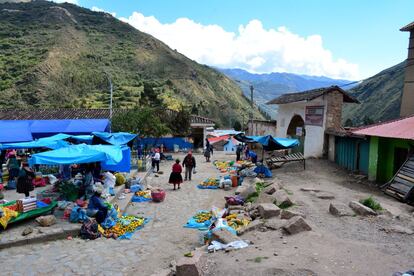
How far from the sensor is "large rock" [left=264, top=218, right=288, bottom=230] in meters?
8.14

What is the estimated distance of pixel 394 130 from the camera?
13211mm

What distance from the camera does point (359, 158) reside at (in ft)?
53.8

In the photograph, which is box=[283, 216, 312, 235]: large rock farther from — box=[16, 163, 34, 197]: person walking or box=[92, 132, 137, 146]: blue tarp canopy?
box=[92, 132, 137, 146]: blue tarp canopy

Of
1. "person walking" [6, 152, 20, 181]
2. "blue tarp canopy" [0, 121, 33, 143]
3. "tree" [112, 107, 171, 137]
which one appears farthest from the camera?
"tree" [112, 107, 171, 137]

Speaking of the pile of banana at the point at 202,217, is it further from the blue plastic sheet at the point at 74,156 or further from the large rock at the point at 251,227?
the blue plastic sheet at the point at 74,156

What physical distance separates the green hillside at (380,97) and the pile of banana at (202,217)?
4953 cm

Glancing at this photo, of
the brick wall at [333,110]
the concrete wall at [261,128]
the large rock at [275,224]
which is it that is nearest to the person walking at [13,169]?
the large rock at [275,224]

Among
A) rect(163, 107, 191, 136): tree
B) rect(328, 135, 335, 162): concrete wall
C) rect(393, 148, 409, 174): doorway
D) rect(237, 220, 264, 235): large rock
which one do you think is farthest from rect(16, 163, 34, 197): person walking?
rect(163, 107, 191, 136): tree

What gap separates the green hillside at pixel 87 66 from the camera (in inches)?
2240

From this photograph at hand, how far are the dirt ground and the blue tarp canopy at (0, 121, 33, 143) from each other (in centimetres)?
1675

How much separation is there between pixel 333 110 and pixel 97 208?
15.2 metres

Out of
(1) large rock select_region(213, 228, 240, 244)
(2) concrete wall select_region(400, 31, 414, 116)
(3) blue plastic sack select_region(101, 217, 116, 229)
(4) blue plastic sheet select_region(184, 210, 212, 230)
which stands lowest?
(4) blue plastic sheet select_region(184, 210, 212, 230)

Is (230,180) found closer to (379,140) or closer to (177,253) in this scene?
(379,140)

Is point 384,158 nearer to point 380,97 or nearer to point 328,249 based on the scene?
point 328,249
